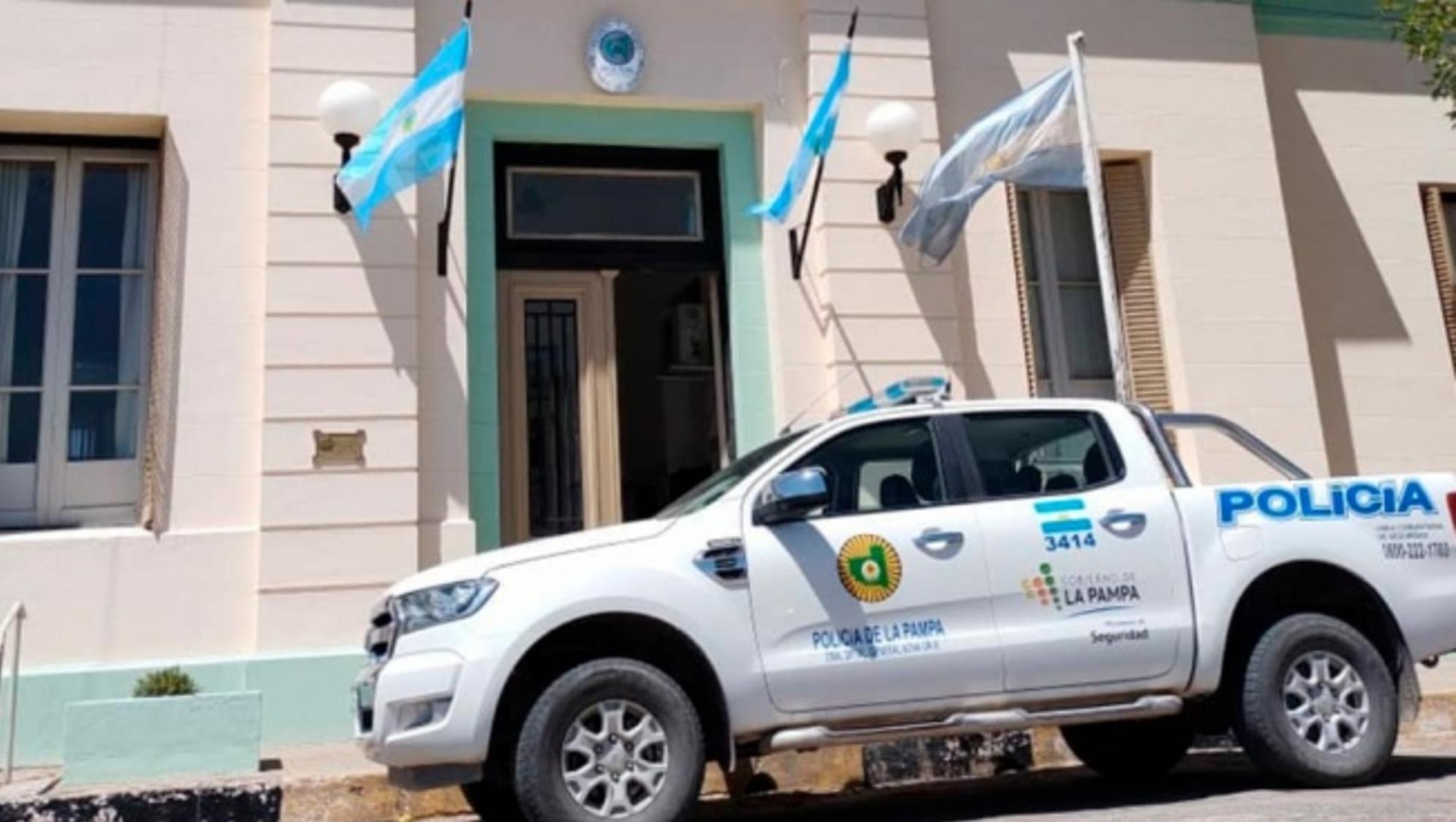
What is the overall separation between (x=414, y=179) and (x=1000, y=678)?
5.17 m

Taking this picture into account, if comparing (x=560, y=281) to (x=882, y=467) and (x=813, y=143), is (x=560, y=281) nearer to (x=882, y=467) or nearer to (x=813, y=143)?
(x=813, y=143)

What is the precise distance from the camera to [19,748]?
809cm

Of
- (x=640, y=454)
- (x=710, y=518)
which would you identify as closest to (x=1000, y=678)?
(x=710, y=518)

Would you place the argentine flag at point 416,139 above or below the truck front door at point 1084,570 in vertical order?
above

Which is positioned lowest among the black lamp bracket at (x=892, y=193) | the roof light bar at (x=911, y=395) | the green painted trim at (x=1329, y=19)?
the roof light bar at (x=911, y=395)

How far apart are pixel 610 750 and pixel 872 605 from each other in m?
1.31

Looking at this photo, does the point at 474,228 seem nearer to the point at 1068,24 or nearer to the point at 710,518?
the point at 710,518

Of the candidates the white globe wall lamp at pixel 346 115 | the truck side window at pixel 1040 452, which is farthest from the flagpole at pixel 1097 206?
the white globe wall lamp at pixel 346 115

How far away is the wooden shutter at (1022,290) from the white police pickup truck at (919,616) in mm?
4007

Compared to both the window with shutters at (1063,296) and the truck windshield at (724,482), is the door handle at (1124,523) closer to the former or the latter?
the truck windshield at (724,482)

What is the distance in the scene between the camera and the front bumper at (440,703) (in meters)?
5.27

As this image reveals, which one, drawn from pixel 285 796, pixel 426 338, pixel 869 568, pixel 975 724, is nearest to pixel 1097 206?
pixel 869 568

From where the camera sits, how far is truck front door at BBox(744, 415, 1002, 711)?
18.6ft

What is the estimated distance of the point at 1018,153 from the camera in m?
9.62
